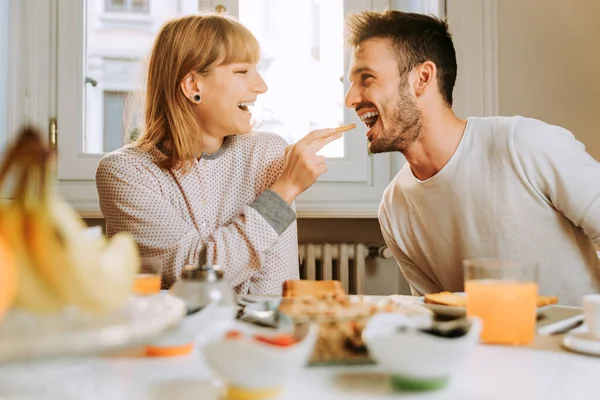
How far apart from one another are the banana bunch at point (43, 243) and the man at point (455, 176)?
4.06 ft

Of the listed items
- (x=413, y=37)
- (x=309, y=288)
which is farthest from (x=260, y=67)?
(x=309, y=288)

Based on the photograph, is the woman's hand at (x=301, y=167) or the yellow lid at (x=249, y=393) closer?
the yellow lid at (x=249, y=393)

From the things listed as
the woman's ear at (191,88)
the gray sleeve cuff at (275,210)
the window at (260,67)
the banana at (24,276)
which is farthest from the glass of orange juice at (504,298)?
the window at (260,67)

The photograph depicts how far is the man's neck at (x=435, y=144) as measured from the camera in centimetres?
172

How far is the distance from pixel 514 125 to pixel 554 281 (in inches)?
16.2

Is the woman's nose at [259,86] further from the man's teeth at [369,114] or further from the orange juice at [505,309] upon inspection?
the orange juice at [505,309]

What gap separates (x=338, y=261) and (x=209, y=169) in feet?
3.51

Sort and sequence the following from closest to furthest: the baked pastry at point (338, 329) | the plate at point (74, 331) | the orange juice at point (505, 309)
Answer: the plate at point (74, 331)
the baked pastry at point (338, 329)
the orange juice at point (505, 309)

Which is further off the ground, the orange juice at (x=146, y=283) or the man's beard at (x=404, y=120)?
the man's beard at (x=404, y=120)

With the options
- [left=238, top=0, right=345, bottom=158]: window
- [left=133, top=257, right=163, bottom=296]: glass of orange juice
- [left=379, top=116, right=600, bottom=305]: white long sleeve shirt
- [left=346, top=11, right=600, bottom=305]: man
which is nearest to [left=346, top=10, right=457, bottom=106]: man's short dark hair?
[left=346, top=11, right=600, bottom=305]: man

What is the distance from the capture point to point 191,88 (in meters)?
1.76

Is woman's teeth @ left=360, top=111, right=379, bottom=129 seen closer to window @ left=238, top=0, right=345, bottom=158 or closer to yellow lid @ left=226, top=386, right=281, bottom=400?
window @ left=238, top=0, right=345, bottom=158

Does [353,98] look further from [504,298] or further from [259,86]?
[504,298]

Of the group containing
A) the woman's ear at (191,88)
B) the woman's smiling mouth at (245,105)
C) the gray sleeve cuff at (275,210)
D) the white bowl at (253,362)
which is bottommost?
the white bowl at (253,362)
